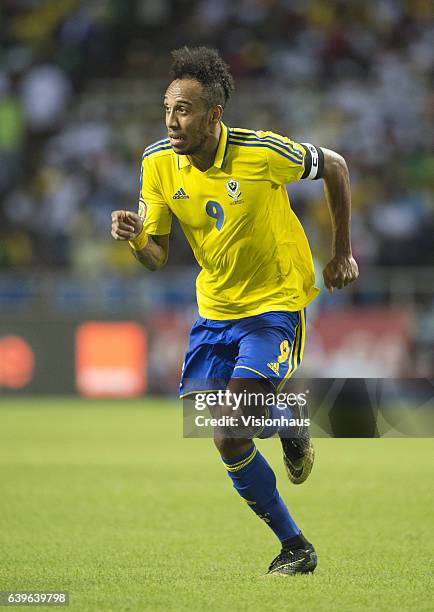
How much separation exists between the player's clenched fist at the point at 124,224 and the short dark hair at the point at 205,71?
0.62 meters

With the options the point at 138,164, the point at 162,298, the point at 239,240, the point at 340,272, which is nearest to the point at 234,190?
the point at 239,240

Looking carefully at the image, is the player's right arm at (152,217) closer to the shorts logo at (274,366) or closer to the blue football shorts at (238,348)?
the blue football shorts at (238,348)

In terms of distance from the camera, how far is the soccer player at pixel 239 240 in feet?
16.5

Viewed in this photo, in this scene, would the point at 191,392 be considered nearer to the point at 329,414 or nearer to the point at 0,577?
the point at 0,577

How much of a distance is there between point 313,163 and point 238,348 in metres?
0.91

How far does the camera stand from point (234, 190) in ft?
16.9

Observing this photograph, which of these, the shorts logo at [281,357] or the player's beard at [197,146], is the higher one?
the player's beard at [197,146]

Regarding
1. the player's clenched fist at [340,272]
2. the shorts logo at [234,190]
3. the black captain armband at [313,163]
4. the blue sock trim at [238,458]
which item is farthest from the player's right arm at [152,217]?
the blue sock trim at [238,458]

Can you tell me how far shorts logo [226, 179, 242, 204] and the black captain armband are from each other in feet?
1.08

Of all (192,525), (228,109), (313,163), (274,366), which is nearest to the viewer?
(274,366)

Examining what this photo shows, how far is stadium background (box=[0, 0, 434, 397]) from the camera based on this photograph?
49.4ft

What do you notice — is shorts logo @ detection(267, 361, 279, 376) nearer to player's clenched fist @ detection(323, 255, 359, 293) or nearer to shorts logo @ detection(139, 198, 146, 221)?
player's clenched fist @ detection(323, 255, 359, 293)

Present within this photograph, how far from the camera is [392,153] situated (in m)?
16.7

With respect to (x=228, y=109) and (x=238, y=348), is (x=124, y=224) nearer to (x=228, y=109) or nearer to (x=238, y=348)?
(x=238, y=348)
